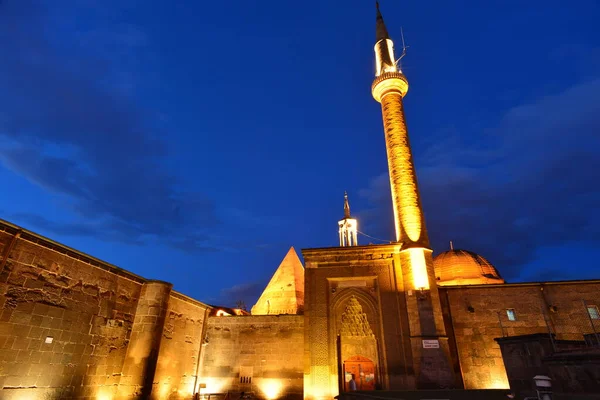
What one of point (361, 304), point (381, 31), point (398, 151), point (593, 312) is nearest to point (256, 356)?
point (361, 304)

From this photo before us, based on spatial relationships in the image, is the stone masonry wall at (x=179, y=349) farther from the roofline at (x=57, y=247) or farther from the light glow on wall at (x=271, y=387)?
the light glow on wall at (x=271, y=387)

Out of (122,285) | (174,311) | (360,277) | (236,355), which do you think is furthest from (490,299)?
(122,285)

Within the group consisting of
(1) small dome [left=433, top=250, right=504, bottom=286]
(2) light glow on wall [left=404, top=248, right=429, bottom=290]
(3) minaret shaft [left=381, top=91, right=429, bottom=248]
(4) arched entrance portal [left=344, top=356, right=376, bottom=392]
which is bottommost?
(4) arched entrance portal [left=344, top=356, right=376, bottom=392]

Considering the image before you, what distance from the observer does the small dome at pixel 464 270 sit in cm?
1819

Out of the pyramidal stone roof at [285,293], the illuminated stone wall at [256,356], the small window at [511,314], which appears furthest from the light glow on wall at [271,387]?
the small window at [511,314]

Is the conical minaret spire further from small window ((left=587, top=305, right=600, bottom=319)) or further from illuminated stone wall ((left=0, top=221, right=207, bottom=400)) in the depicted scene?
illuminated stone wall ((left=0, top=221, right=207, bottom=400))

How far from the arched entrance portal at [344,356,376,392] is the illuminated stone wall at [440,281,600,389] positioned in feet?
11.4

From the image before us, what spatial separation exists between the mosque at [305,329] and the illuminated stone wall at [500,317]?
1.5 inches

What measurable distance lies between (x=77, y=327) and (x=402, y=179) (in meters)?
13.7

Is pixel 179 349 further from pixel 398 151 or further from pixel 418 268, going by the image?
pixel 398 151

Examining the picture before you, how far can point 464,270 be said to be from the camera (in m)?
18.6

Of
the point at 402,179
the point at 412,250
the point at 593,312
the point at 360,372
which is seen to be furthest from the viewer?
the point at 402,179

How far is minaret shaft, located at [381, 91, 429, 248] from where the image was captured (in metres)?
14.5

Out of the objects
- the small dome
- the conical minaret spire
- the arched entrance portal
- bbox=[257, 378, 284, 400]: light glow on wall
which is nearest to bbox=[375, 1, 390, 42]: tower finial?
the conical minaret spire
